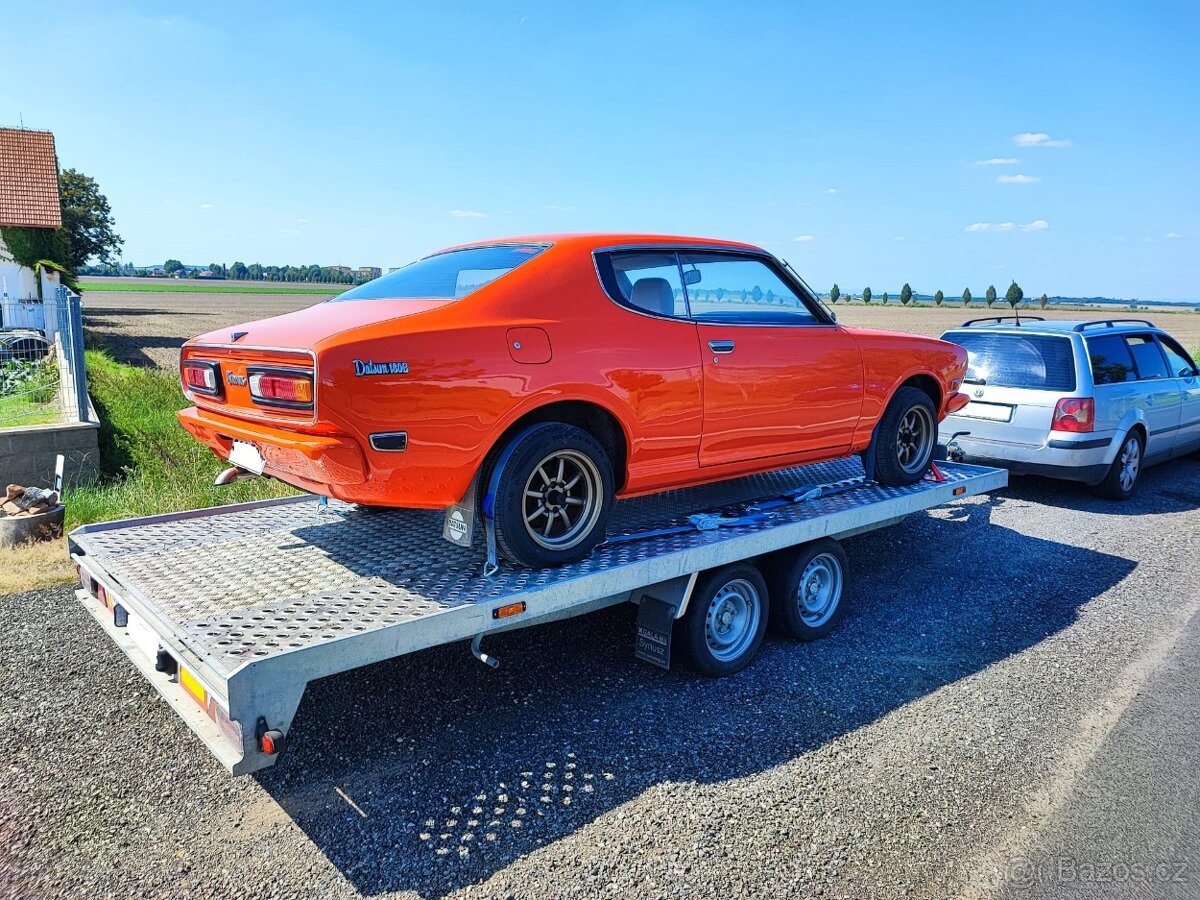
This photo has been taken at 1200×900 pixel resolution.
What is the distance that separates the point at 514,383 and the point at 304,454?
82 cm

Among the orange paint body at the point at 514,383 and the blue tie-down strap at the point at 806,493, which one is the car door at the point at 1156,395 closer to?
the blue tie-down strap at the point at 806,493

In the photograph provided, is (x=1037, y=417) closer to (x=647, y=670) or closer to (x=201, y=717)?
(x=647, y=670)

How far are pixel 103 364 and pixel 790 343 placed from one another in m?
13.4

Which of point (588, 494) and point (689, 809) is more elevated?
point (588, 494)

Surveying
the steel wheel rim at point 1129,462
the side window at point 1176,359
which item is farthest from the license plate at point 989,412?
the side window at point 1176,359

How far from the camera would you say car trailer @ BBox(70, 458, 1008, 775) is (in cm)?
273

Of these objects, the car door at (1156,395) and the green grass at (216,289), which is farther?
the green grass at (216,289)

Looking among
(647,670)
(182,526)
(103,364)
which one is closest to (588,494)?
(647,670)

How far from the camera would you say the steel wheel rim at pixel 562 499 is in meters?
3.54

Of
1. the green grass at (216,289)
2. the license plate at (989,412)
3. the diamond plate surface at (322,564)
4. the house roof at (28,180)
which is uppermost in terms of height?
the house roof at (28,180)

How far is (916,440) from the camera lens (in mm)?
5555

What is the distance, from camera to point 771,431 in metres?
4.45

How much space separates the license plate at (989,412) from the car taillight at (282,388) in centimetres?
640

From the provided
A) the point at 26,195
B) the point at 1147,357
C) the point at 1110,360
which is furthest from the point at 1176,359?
the point at 26,195
